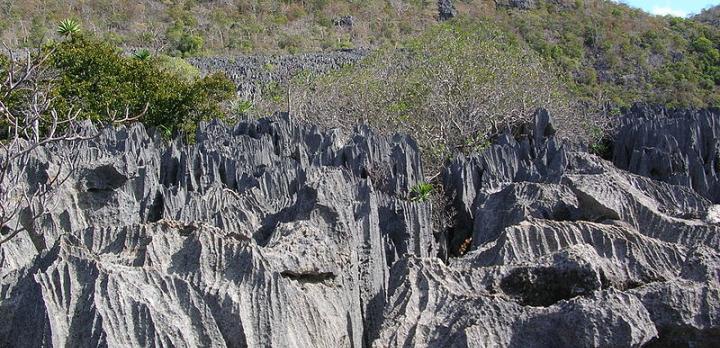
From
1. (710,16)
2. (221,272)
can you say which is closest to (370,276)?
(221,272)

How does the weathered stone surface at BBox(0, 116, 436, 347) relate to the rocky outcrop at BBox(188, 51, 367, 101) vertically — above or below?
below

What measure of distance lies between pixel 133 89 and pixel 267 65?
17.2m

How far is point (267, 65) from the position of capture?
32.3m

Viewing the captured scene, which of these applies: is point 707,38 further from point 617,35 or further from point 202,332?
point 202,332

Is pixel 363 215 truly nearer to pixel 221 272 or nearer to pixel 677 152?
pixel 221 272

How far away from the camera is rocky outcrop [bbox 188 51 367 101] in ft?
92.2

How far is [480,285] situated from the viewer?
11.4ft

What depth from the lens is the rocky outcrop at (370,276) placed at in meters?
3.09

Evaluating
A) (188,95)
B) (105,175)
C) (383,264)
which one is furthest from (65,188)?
(188,95)

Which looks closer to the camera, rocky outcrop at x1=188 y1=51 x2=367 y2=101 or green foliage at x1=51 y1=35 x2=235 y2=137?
green foliage at x1=51 y1=35 x2=235 y2=137

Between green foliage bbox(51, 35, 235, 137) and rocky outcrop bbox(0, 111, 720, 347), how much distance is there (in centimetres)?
919

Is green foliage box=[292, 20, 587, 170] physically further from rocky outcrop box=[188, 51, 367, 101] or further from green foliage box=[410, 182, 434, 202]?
rocky outcrop box=[188, 51, 367, 101]

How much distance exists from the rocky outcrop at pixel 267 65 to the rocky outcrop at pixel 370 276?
66.3 feet

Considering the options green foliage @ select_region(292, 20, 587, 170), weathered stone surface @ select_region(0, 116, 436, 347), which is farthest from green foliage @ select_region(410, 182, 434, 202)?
green foliage @ select_region(292, 20, 587, 170)
